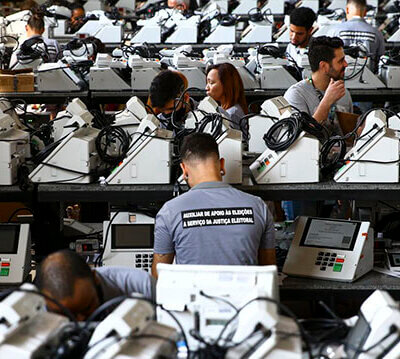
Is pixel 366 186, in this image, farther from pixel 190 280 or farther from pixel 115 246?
pixel 190 280

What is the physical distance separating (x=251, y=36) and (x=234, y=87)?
Answer: 4231 millimetres

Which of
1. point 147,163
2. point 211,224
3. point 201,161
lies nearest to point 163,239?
point 211,224

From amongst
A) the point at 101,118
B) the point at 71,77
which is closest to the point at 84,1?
the point at 71,77

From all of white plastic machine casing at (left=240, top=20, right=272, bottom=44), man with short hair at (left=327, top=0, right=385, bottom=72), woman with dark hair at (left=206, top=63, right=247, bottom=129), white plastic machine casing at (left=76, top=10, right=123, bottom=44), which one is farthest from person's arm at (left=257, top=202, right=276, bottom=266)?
white plastic machine casing at (left=76, top=10, right=123, bottom=44)

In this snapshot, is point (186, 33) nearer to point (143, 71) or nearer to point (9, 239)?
point (143, 71)

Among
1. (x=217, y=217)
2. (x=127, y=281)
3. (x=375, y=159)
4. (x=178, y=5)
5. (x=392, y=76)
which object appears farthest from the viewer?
(x=178, y=5)

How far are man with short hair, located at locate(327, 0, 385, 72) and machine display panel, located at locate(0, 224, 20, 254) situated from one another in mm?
4352

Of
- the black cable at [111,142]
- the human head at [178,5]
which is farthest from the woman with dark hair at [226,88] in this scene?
the human head at [178,5]

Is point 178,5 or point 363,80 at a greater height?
Answer: point 178,5

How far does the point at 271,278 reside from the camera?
2658mm

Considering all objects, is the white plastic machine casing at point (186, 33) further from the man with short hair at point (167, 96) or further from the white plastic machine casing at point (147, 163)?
the white plastic machine casing at point (147, 163)

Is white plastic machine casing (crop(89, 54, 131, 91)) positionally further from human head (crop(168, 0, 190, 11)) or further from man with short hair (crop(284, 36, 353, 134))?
human head (crop(168, 0, 190, 11))

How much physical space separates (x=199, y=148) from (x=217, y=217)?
12.3 inches

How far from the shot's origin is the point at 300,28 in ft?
24.2
